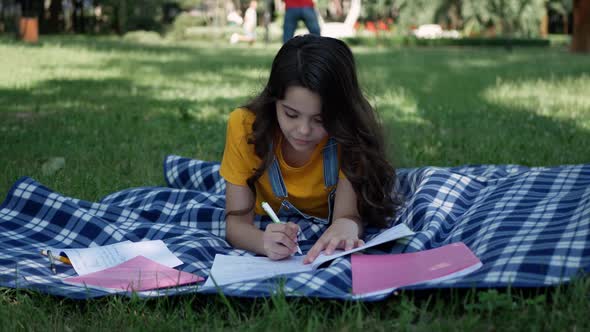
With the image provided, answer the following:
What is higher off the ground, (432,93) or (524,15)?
(524,15)

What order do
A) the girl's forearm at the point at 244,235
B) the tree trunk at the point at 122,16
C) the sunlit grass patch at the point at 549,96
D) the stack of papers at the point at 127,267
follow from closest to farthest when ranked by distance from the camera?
the stack of papers at the point at 127,267 < the girl's forearm at the point at 244,235 < the sunlit grass patch at the point at 549,96 < the tree trunk at the point at 122,16

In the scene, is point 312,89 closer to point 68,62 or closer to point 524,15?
point 68,62

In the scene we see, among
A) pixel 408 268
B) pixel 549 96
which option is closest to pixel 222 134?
pixel 408 268

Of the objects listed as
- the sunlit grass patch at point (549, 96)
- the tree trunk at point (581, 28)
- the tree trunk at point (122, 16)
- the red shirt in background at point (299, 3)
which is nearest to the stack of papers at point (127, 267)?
the sunlit grass patch at point (549, 96)

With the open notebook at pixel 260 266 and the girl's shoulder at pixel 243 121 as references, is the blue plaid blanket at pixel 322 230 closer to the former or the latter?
the open notebook at pixel 260 266

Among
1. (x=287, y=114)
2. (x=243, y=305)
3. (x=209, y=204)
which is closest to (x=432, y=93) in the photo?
(x=209, y=204)

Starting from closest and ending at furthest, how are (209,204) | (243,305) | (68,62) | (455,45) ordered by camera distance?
(243,305)
(209,204)
(68,62)
(455,45)

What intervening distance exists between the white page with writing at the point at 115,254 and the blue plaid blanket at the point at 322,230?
0.04 m

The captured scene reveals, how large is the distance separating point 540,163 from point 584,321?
2.49 m

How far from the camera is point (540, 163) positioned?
166 inches

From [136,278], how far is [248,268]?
0.37 meters

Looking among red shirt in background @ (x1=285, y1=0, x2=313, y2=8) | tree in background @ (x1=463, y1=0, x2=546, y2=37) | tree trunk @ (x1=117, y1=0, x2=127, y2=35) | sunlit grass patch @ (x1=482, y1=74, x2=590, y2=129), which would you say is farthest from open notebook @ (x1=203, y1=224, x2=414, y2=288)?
tree in background @ (x1=463, y1=0, x2=546, y2=37)

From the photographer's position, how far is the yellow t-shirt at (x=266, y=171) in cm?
280

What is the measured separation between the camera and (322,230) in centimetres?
300
